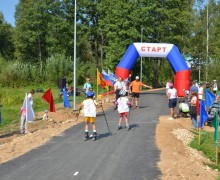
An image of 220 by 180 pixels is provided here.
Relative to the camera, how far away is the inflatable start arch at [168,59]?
1213 inches

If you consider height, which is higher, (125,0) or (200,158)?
(125,0)

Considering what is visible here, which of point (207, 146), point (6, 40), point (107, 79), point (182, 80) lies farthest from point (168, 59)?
point (6, 40)

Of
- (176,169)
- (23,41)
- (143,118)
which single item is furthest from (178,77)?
(23,41)

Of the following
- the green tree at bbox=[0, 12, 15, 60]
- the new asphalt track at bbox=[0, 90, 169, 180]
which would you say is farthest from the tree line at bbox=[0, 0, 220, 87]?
the new asphalt track at bbox=[0, 90, 169, 180]

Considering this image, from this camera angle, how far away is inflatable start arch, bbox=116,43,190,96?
30.8m

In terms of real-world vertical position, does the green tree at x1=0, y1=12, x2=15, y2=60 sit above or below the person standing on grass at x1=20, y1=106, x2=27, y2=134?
above

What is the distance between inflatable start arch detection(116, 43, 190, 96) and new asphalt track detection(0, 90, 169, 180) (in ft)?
43.5

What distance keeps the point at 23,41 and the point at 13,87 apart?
1903 centimetres

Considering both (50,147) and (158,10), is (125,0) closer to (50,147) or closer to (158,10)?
(158,10)

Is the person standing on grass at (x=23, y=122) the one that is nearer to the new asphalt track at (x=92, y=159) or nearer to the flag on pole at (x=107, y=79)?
the new asphalt track at (x=92, y=159)

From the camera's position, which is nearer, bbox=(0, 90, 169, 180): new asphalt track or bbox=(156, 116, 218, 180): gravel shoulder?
bbox=(0, 90, 169, 180): new asphalt track

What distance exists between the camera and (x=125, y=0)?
57375 mm

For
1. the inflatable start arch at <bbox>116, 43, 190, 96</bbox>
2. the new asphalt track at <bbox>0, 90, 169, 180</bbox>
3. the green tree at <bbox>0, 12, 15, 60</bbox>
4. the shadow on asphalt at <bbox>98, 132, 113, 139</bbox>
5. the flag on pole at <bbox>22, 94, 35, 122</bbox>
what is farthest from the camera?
the green tree at <bbox>0, 12, 15, 60</bbox>

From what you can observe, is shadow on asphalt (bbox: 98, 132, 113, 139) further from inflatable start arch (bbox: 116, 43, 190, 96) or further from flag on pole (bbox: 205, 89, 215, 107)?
inflatable start arch (bbox: 116, 43, 190, 96)
